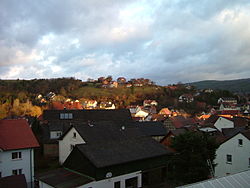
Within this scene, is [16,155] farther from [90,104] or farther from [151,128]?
[90,104]

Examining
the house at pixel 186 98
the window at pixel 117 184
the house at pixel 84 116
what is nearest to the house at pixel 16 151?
the window at pixel 117 184

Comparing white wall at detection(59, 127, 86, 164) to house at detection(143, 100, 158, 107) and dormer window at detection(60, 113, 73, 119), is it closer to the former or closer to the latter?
dormer window at detection(60, 113, 73, 119)

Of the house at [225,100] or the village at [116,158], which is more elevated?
the house at [225,100]

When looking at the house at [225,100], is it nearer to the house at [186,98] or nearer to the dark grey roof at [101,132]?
the house at [186,98]

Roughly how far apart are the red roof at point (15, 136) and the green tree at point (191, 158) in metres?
12.6

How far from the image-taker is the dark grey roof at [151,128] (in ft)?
117

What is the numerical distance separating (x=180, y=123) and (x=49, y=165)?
36943mm

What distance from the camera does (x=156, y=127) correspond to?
122 ft

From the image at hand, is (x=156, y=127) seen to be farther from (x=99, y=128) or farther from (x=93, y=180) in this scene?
(x=93, y=180)

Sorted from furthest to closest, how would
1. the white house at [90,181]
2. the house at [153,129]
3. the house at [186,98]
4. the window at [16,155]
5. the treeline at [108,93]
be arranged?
the house at [186,98] → the treeline at [108,93] → the house at [153,129] → the window at [16,155] → the white house at [90,181]

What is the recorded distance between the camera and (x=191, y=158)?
1616 cm

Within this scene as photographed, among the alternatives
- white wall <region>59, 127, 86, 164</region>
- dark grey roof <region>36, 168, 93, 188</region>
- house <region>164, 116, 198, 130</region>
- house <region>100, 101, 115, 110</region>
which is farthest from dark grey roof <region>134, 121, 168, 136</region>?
house <region>100, 101, 115, 110</region>

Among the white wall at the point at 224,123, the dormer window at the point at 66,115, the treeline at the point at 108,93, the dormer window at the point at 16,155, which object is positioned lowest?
the white wall at the point at 224,123

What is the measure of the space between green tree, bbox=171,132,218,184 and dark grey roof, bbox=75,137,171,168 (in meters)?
3.88
